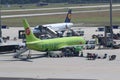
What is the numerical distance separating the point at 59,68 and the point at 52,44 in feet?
45.6

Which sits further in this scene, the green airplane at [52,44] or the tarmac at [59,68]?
the green airplane at [52,44]

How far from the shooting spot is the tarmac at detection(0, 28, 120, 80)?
59.4 meters

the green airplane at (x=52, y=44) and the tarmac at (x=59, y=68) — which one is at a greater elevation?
the green airplane at (x=52, y=44)

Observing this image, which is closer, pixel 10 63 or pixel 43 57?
pixel 10 63

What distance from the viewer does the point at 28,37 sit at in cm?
7688

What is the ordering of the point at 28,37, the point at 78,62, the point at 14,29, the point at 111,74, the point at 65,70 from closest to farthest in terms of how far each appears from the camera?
1. the point at 111,74
2. the point at 65,70
3. the point at 78,62
4. the point at 28,37
5. the point at 14,29

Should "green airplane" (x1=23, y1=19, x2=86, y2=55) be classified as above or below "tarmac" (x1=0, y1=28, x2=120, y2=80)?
above

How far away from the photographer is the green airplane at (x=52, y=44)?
7694 centimetres

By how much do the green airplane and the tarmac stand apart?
1.91m

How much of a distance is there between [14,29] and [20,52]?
62858mm

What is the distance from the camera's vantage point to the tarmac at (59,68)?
59.4 metres

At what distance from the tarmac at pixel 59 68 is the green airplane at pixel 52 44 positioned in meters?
1.91

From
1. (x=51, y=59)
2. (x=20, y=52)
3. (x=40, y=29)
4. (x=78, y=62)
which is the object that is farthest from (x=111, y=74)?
(x=40, y=29)

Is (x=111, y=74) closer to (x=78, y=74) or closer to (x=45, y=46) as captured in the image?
(x=78, y=74)
